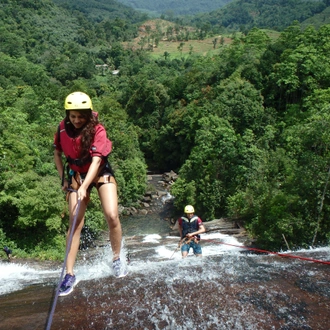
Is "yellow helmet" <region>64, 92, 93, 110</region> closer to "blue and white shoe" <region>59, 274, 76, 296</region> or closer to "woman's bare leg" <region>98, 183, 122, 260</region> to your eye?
"woman's bare leg" <region>98, 183, 122, 260</region>

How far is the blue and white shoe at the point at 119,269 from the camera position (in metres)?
5.31

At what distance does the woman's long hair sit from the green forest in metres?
13.5

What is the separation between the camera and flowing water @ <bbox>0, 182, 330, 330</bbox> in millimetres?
4496

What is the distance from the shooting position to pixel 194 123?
40688 mm

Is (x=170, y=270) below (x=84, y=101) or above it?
below

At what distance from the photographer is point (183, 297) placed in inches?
196

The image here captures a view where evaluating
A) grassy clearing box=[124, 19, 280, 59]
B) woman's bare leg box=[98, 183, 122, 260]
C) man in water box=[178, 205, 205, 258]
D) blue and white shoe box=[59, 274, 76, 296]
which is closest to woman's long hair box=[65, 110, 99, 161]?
woman's bare leg box=[98, 183, 122, 260]

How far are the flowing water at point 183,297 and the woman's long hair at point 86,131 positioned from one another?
200 centimetres

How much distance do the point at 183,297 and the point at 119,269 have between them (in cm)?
108

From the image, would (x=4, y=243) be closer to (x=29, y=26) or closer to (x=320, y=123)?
(x=320, y=123)

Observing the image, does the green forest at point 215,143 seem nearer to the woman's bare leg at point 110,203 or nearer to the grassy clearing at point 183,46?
the woman's bare leg at point 110,203

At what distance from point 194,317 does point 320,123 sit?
15.8 m

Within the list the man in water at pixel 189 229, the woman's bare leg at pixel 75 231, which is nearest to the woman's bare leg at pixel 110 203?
the woman's bare leg at pixel 75 231

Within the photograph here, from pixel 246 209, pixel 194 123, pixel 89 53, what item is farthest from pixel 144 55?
pixel 246 209
